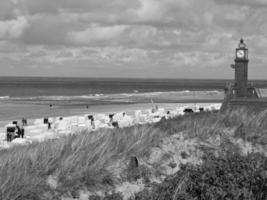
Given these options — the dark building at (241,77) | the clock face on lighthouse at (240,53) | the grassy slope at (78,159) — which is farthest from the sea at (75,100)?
the grassy slope at (78,159)

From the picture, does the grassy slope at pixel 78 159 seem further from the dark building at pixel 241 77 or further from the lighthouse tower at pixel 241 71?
the lighthouse tower at pixel 241 71

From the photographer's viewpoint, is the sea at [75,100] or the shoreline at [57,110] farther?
the sea at [75,100]

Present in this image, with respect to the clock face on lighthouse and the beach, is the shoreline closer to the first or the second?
the beach

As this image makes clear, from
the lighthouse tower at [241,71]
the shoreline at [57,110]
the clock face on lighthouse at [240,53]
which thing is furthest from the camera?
the shoreline at [57,110]

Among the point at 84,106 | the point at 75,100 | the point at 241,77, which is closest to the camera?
the point at 241,77

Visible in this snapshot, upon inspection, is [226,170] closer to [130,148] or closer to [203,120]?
[130,148]

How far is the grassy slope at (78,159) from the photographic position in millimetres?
5305

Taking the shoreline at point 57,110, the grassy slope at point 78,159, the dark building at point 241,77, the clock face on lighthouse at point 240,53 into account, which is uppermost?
the clock face on lighthouse at point 240,53

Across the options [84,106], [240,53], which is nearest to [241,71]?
[240,53]

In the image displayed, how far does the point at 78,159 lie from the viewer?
20.0ft

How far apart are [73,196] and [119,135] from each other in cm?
204

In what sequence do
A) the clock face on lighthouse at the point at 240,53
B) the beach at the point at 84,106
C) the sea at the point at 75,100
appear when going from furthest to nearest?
the sea at the point at 75,100 → the beach at the point at 84,106 → the clock face on lighthouse at the point at 240,53

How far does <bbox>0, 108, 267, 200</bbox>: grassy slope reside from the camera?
5305 millimetres

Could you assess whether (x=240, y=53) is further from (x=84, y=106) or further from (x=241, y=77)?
(x=84, y=106)
